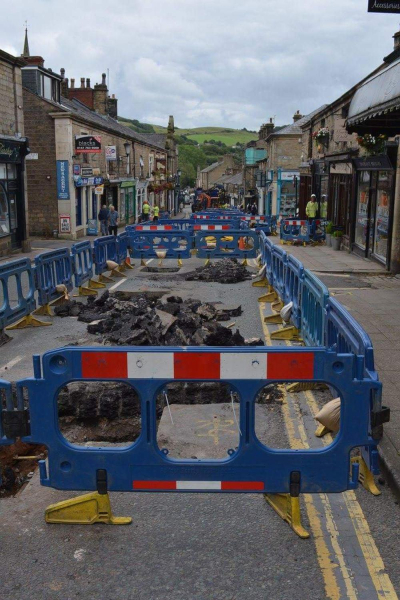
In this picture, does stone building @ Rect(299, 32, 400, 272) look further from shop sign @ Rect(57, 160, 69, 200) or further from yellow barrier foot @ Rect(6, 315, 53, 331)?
shop sign @ Rect(57, 160, 69, 200)

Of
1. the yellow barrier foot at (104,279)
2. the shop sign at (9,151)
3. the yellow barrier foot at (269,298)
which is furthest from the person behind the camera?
the shop sign at (9,151)

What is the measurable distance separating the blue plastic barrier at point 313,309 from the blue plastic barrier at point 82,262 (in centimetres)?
629

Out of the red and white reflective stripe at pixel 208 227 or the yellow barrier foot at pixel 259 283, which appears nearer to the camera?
the yellow barrier foot at pixel 259 283

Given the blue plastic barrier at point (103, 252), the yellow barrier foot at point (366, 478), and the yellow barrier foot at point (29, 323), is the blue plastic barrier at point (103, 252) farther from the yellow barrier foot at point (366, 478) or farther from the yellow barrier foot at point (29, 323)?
the yellow barrier foot at point (366, 478)

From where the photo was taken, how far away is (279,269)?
1196 cm

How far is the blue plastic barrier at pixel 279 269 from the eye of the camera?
36.4 ft

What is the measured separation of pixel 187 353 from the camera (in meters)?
4.13

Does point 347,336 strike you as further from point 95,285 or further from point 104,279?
point 104,279

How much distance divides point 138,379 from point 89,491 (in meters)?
1.02

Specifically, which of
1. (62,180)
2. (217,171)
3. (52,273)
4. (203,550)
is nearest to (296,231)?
(62,180)

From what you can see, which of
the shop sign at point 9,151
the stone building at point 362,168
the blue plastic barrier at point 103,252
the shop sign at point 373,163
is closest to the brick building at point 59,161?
the shop sign at point 9,151

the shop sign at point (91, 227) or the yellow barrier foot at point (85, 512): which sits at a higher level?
→ the yellow barrier foot at point (85, 512)

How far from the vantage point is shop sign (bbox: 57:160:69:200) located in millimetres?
32125

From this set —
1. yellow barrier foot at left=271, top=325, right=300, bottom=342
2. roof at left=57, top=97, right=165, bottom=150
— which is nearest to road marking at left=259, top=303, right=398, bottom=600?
yellow barrier foot at left=271, top=325, right=300, bottom=342
